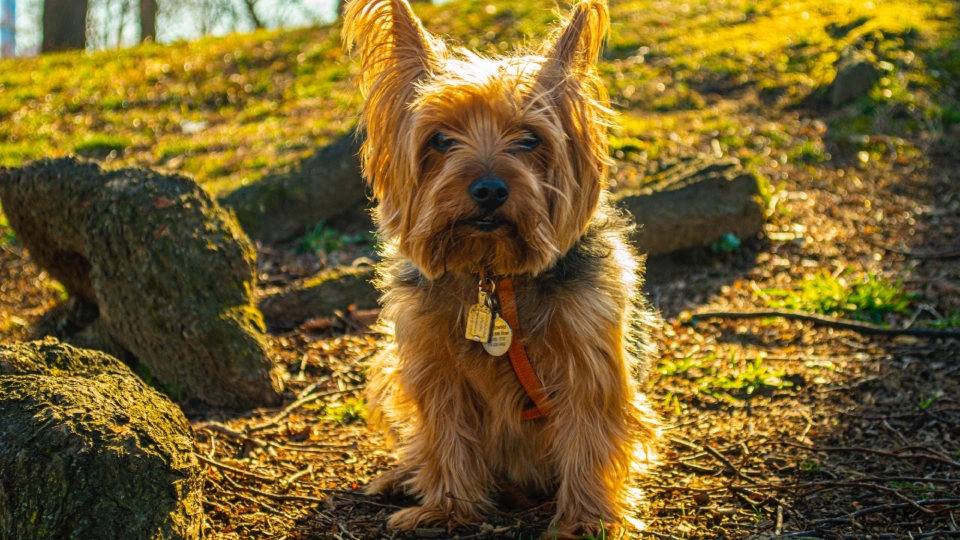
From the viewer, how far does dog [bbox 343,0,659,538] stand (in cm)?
347

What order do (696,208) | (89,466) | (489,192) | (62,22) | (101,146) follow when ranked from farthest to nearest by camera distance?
1. (62,22)
2. (101,146)
3. (696,208)
4. (489,192)
5. (89,466)

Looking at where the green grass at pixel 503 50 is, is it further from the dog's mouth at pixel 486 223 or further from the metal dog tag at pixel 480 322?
the dog's mouth at pixel 486 223

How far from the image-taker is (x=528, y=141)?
11.7 feet

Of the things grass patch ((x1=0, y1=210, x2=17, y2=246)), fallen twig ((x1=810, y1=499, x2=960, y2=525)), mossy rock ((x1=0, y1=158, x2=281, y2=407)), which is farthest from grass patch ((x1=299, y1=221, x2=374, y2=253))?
fallen twig ((x1=810, y1=499, x2=960, y2=525))

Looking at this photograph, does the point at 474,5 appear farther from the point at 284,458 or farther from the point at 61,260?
the point at 284,458

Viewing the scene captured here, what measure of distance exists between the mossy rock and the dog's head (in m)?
1.70

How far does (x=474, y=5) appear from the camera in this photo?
14945mm

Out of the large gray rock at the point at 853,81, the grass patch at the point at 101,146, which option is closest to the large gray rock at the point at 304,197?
the grass patch at the point at 101,146

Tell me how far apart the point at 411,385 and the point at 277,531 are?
2.95 feet

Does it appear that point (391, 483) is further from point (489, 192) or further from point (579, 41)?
point (579, 41)

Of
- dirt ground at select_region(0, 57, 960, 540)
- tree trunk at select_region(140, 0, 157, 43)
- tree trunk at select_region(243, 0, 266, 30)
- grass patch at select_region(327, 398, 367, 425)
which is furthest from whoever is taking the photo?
tree trunk at select_region(243, 0, 266, 30)

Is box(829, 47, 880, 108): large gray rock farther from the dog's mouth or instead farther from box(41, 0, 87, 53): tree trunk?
box(41, 0, 87, 53): tree trunk

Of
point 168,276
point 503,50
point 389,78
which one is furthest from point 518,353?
point 503,50

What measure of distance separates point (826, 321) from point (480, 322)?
3.41 metres
